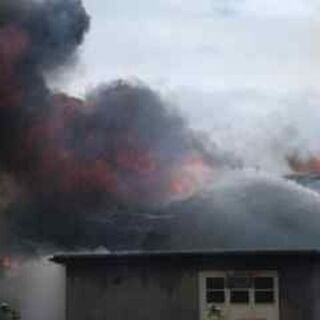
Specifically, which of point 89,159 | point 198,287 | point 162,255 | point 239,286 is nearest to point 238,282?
point 239,286

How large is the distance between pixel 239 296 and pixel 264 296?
1.04ft

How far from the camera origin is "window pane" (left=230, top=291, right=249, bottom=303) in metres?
9.86

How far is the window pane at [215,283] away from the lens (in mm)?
9820

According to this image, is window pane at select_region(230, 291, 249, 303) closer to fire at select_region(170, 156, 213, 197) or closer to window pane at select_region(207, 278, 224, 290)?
window pane at select_region(207, 278, 224, 290)

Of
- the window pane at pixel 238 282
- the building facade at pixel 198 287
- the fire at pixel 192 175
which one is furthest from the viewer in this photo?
the fire at pixel 192 175

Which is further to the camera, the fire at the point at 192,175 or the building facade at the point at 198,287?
the fire at the point at 192,175

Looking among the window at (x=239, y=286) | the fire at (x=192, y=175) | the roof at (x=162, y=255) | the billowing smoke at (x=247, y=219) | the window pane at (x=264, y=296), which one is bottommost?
the window pane at (x=264, y=296)

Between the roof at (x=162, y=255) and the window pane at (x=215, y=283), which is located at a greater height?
the roof at (x=162, y=255)

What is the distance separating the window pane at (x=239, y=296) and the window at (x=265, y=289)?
14cm

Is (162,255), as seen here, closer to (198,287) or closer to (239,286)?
(198,287)

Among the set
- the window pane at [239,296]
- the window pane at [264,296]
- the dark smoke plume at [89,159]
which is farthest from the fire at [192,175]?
the window pane at [264,296]

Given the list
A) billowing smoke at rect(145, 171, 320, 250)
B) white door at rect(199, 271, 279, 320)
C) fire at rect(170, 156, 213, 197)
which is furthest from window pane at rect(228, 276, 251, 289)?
fire at rect(170, 156, 213, 197)

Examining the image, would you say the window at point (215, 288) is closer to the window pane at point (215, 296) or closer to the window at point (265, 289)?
the window pane at point (215, 296)

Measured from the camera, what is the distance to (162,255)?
32.2ft
